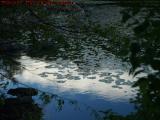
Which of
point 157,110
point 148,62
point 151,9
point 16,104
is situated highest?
point 151,9

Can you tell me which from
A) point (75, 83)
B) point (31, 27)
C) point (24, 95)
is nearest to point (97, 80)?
point (75, 83)

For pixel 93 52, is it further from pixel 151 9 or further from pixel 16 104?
pixel 151 9

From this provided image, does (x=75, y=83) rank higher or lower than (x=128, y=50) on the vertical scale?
lower

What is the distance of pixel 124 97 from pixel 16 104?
4.10m

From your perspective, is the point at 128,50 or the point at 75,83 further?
the point at 75,83

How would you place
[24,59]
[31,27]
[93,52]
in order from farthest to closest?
[93,52] → [24,59] → [31,27]

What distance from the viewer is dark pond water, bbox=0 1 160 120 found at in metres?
3.04

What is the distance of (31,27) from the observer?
7.57 metres

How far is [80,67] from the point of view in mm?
20469

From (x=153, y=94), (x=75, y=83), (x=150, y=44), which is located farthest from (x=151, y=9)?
(x=75, y=83)

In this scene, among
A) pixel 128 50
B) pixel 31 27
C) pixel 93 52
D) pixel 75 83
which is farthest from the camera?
pixel 93 52

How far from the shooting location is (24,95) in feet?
51.4

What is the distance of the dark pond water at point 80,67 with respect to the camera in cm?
304

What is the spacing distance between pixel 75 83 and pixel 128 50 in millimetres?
14928
